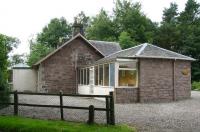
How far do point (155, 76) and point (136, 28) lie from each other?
35.1 m

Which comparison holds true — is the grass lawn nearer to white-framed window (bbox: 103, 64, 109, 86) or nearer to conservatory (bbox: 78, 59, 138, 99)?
conservatory (bbox: 78, 59, 138, 99)

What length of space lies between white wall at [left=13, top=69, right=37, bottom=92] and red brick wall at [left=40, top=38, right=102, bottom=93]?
6819 millimetres

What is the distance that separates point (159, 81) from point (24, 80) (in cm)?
1942

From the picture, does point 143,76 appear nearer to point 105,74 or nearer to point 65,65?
point 105,74

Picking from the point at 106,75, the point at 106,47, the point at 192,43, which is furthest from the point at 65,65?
the point at 192,43

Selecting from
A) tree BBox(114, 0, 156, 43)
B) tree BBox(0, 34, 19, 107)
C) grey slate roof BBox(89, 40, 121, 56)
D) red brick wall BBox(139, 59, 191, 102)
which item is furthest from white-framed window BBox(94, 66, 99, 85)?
tree BBox(114, 0, 156, 43)

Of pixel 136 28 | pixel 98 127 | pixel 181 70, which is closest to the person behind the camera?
pixel 98 127

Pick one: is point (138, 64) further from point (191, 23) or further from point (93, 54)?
point (191, 23)

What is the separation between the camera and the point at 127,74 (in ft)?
72.0

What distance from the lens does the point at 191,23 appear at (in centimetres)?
5859

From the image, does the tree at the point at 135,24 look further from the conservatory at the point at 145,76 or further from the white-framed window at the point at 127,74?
the white-framed window at the point at 127,74

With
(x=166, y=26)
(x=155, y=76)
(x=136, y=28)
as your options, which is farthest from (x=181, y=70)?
(x=136, y=28)

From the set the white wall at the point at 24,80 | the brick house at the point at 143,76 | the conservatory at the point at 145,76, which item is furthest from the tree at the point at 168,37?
the conservatory at the point at 145,76

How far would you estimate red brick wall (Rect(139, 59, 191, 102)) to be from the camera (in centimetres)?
2193
